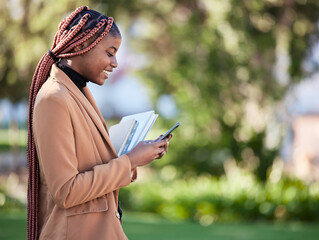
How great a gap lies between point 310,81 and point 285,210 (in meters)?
Result: 3.57

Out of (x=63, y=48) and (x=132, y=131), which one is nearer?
(x=63, y=48)

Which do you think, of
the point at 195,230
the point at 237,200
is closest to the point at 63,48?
the point at 195,230

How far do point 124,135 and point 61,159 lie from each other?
486mm

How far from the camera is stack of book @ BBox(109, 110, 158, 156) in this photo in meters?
A: 2.33

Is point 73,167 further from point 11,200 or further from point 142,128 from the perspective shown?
point 11,200

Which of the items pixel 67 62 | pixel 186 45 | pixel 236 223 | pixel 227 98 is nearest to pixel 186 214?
pixel 236 223

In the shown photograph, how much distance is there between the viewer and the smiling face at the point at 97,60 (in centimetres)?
222

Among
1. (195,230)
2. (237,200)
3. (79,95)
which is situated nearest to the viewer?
(79,95)

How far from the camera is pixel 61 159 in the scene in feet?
6.59

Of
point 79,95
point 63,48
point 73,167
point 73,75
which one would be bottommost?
point 73,167

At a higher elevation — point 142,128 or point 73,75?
point 73,75

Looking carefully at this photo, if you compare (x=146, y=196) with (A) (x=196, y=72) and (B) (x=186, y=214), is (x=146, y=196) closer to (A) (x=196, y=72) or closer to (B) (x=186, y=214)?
(B) (x=186, y=214)

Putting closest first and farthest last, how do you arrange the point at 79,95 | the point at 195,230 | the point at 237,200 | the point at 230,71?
1. the point at 79,95
2. the point at 195,230
3. the point at 237,200
4. the point at 230,71

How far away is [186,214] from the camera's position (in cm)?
992
